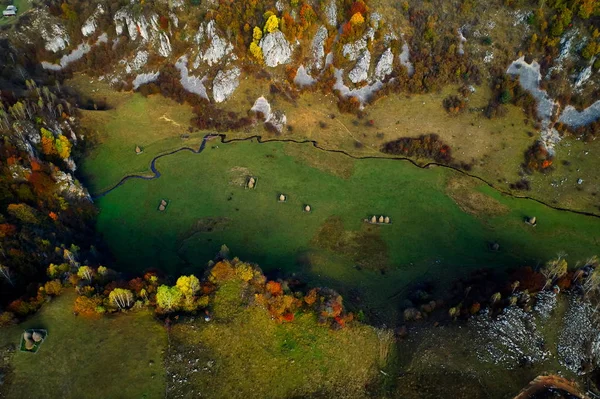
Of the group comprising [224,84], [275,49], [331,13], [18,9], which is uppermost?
[331,13]

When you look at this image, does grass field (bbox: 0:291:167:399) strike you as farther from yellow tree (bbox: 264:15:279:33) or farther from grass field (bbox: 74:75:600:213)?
yellow tree (bbox: 264:15:279:33)

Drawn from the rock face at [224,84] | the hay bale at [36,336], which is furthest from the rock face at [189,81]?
the hay bale at [36,336]

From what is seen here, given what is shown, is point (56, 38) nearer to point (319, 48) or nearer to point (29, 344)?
point (319, 48)

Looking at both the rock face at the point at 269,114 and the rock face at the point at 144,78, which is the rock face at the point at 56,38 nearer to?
the rock face at the point at 144,78

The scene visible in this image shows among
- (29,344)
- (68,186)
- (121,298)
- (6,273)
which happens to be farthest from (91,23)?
(29,344)

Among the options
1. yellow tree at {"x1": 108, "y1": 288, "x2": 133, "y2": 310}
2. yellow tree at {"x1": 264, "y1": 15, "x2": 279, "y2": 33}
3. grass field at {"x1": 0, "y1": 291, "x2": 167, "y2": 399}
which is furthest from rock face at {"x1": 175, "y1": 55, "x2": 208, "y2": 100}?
grass field at {"x1": 0, "y1": 291, "x2": 167, "y2": 399}

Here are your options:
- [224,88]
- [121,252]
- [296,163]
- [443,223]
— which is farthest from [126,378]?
[224,88]

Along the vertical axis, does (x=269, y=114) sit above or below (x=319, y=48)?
below
